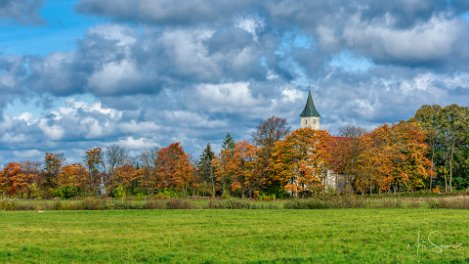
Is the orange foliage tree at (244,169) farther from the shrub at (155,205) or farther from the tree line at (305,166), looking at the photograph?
the shrub at (155,205)

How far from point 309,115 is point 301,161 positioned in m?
52.9

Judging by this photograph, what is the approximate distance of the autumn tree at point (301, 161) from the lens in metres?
85.4

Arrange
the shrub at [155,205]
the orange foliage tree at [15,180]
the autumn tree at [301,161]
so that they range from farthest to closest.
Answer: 1. the orange foliage tree at [15,180]
2. the autumn tree at [301,161]
3. the shrub at [155,205]

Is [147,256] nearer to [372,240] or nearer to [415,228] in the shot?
[372,240]

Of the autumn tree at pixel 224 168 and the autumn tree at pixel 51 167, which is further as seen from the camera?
the autumn tree at pixel 51 167

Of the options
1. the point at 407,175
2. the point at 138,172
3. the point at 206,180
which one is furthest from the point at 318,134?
the point at 138,172

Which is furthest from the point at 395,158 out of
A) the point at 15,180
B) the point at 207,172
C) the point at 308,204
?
the point at 15,180

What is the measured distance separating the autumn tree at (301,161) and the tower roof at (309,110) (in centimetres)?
4958

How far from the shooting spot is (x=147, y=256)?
887 inches

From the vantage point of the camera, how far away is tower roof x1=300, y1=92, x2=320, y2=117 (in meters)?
138

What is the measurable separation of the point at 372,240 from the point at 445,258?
4.94 m

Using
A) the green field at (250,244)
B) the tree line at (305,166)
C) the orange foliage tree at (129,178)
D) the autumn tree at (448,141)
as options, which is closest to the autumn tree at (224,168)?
the tree line at (305,166)

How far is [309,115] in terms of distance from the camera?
138 meters

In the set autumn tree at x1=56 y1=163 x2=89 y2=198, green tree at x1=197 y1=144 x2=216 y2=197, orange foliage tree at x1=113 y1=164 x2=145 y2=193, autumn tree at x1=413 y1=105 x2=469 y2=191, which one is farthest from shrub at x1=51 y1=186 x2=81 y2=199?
autumn tree at x1=413 y1=105 x2=469 y2=191
